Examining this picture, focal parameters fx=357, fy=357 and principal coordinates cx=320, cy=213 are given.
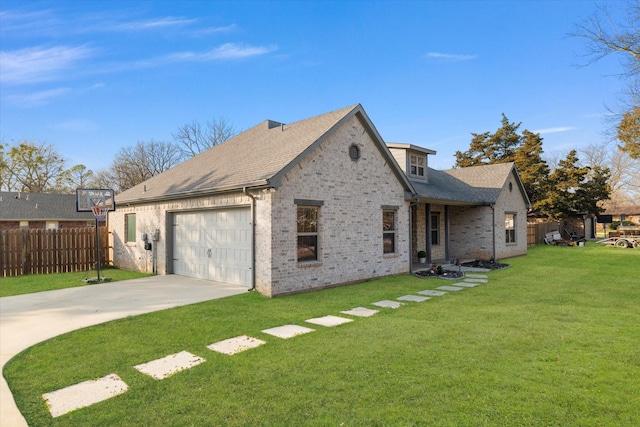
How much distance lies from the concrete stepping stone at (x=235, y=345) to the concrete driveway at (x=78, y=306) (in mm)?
2257

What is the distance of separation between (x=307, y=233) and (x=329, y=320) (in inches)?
139

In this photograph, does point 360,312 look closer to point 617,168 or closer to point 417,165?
point 417,165

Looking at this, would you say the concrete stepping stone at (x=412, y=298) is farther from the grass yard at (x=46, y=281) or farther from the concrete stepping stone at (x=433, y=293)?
the grass yard at (x=46, y=281)

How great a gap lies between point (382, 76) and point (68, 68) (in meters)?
13.8

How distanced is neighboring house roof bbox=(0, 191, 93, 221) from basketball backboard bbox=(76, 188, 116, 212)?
20.2 m

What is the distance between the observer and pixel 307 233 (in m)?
9.95

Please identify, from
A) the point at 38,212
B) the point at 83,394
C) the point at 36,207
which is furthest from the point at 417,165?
the point at 36,207

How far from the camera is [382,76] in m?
17.9

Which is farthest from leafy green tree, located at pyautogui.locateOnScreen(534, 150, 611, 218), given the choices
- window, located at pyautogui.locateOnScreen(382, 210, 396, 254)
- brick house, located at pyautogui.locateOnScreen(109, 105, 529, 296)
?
window, located at pyautogui.locateOnScreen(382, 210, 396, 254)

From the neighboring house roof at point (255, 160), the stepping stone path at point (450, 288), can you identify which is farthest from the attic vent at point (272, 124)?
the stepping stone path at point (450, 288)

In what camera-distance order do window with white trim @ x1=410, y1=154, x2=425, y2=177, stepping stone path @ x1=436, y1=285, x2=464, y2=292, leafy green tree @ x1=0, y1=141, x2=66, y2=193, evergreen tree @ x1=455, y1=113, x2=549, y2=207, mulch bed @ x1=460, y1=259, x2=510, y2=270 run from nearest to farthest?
stepping stone path @ x1=436, y1=285, x2=464, y2=292
mulch bed @ x1=460, y1=259, x2=510, y2=270
window with white trim @ x1=410, y1=154, x2=425, y2=177
evergreen tree @ x1=455, y1=113, x2=549, y2=207
leafy green tree @ x1=0, y1=141, x2=66, y2=193

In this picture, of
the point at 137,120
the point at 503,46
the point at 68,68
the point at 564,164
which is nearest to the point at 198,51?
the point at 68,68

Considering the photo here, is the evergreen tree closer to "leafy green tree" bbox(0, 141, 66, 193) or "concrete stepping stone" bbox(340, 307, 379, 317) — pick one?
"concrete stepping stone" bbox(340, 307, 379, 317)

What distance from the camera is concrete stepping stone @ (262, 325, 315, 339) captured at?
5.83 m
